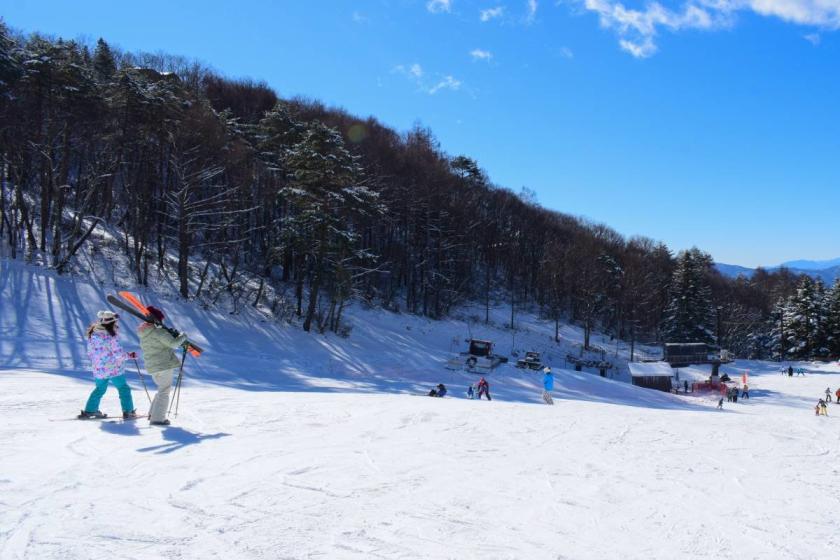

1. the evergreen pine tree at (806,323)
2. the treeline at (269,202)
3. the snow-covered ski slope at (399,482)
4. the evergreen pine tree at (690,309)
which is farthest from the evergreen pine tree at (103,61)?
the evergreen pine tree at (806,323)

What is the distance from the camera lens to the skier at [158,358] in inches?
283

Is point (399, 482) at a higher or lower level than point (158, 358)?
lower

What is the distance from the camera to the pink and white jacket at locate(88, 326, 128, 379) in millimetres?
7125

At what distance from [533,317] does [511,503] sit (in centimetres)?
5798

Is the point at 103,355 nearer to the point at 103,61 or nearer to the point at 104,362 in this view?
the point at 104,362

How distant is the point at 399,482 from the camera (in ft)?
17.9

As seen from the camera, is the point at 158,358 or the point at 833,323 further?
the point at 833,323

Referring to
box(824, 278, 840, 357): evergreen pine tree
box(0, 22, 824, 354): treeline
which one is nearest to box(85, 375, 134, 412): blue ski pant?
box(0, 22, 824, 354): treeline

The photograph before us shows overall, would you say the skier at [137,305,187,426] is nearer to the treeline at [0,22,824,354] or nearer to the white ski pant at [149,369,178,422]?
the white ski pant at [149,369,178,422]

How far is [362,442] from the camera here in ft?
23.1

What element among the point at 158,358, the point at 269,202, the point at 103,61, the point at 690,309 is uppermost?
the point at 103,61

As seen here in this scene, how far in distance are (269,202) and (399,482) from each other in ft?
119

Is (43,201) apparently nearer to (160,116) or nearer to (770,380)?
(160,116)

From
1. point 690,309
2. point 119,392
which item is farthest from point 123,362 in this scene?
point 690,309
